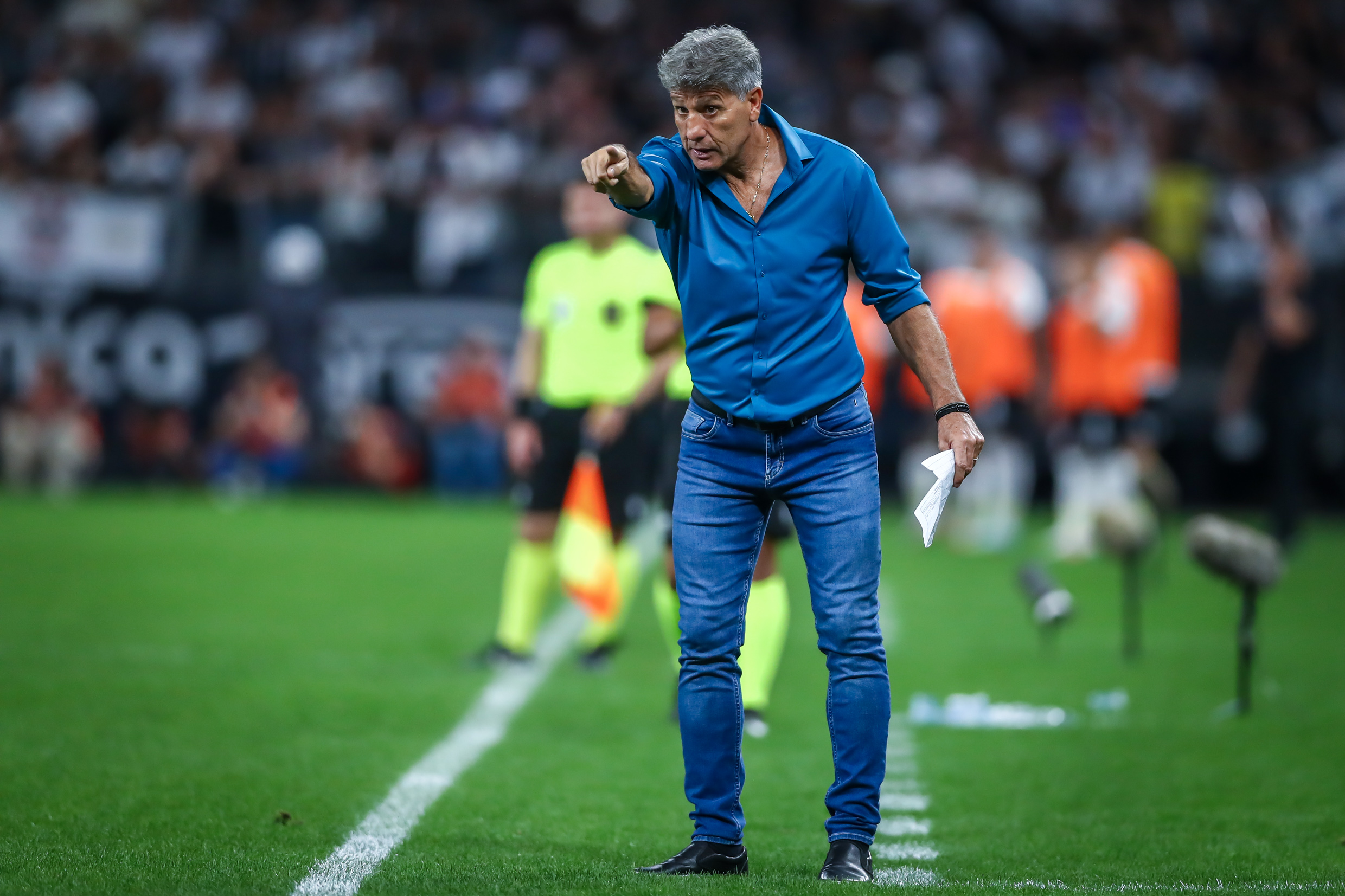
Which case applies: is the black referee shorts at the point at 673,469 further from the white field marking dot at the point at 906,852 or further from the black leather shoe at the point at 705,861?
the black leather shoe at the point at 705,861

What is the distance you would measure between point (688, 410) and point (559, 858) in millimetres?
1266

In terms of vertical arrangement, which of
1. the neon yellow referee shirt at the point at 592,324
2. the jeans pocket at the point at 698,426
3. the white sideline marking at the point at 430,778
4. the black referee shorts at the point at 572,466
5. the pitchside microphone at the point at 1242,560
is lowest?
the white sideline marking at the point at 430,778

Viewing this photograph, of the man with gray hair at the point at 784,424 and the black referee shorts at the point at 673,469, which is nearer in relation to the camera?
the man with gray hair at the point at 784,424

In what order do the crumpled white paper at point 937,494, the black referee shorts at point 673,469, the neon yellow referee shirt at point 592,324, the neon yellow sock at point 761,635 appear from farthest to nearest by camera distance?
the neon yellow referee shirt at point 592,324 → the neon yellow sock at point 761,635 → the black referee shorts at point 673,469 → the crumpled white paper at point 937,494

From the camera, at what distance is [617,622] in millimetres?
9062

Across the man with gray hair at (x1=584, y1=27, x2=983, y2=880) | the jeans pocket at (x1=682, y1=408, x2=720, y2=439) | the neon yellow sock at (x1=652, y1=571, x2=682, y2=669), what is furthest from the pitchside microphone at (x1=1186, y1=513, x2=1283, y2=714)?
the jeans pocket at (x1=682, y1=408, x2=720, y2=439)

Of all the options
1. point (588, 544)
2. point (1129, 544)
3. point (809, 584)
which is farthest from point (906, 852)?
point (1129, 544)

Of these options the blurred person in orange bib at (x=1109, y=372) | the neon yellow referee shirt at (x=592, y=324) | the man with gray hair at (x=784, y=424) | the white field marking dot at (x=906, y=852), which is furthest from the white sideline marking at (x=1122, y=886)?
the blurred person in orange bib at (x=1109, y=372)

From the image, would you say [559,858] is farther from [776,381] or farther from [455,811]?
[776,381]

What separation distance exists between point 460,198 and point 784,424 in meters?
14.7

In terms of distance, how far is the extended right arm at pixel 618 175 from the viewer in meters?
4.01

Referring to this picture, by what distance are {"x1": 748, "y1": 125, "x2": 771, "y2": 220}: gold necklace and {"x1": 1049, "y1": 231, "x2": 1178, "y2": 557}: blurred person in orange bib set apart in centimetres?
909

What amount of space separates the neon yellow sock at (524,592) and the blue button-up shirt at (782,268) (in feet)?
13.8

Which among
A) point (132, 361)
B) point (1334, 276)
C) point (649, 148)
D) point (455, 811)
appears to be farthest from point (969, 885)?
point (132, 361)
